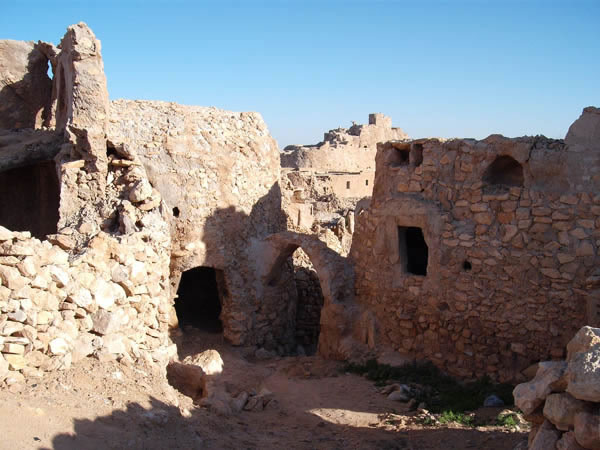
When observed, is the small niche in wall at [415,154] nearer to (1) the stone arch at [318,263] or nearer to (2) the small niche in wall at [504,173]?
(2) the small niche in wall at [504,173]

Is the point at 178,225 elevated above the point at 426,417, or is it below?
above

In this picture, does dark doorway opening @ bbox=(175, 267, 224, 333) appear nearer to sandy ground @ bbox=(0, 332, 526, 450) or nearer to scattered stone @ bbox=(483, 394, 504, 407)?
sandy ground @ bbox=(0, 332, 526, 450)

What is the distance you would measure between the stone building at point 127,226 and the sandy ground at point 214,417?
0.35 m

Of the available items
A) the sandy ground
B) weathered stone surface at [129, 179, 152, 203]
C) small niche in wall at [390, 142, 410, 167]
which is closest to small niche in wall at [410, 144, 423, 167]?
small niche in wall at [390, 142, 410, 167]

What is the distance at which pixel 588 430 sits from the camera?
3641 mm

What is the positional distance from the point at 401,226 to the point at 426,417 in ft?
10.3

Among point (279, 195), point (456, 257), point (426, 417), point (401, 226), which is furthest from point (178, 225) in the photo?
point (426, 417)

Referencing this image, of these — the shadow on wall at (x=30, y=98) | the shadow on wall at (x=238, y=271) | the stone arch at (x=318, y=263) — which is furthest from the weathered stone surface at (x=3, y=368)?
the shadow on wall at (x=30, y=98)

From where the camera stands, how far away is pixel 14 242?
5637mm

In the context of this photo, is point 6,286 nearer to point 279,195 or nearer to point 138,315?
point 138,315

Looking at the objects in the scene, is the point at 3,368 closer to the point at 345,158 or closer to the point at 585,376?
the point at 585,376

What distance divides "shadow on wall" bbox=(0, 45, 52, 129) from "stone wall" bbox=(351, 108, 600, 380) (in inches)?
288

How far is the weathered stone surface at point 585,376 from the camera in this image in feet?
12.0

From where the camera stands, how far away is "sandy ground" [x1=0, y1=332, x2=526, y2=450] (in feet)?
15.9
